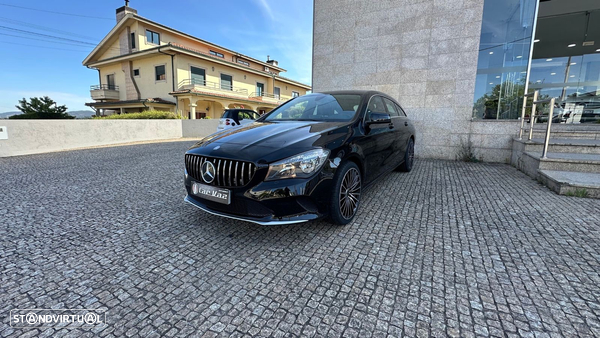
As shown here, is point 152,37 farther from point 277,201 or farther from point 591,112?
point 591,112

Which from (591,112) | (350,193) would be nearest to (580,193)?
(350,193)

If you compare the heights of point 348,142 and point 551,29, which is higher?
point 551,29

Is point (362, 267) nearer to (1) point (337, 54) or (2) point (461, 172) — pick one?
(2) point (461, 172)

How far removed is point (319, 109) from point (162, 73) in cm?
2278

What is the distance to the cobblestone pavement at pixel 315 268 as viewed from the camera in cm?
152

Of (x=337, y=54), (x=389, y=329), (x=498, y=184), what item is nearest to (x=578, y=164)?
(x=498, y=184)

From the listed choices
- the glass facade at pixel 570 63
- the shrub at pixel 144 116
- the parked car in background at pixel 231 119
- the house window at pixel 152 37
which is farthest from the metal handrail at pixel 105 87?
the glass facade at pixel 570 63

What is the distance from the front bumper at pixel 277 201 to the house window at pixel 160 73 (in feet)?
76.8

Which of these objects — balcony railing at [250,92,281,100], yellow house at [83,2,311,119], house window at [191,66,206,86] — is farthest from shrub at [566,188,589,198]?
balcony railing at [250,92,281,100]

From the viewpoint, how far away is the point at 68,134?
367 inches

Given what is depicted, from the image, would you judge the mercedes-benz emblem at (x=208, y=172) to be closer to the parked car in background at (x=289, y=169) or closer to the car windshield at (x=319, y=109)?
the parked car in background at (x=289, y=169)

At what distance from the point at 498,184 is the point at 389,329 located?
13.6ft

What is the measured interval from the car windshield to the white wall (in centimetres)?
894

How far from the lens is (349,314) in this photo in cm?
157
